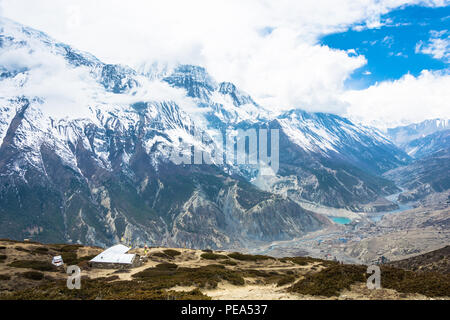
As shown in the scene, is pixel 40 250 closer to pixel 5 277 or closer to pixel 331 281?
pixel 5 277

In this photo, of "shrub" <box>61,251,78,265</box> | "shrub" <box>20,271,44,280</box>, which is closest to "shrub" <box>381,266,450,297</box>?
"shrub" <box>20,271,44,280</box>

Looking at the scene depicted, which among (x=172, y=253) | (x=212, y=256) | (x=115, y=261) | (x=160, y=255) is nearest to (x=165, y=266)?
(x=115, y=261)

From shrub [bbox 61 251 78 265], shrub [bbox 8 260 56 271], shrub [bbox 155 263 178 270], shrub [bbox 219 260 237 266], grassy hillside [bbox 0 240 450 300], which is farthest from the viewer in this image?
shrub [bbox 219 260 237 266]

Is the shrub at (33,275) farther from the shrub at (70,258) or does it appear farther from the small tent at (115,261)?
the small tent at (115,261)

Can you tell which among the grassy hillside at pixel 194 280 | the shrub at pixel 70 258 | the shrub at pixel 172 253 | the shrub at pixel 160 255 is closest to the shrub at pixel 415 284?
the grassy hillside at pixel 194 280

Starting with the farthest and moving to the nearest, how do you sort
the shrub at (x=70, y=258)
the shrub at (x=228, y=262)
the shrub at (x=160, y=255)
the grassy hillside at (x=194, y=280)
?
the shrub at (x=160, y=255), the shrub at (x=228, y=262), the shrub at (x=70, y=258), the grassy hillside at (x=194, y=280)

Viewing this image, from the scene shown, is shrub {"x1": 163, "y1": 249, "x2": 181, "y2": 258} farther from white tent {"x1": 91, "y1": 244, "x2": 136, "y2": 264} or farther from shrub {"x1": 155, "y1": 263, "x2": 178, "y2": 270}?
white tent {"x1": 91, "y1": 244, "x2": 136, "y2": 264}

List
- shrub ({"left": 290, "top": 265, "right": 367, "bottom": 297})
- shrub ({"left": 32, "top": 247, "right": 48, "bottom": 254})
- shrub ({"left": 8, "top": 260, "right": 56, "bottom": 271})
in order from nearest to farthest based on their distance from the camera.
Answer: shrub ({"left": 290, "top": 265, "right": 367, "bottom": 297}) → shrub ({"left": 8, "top": 260, "right": 56, "bottom": 271}) → shrub ({"left": 32, "top": 247, "right": 48, "bottom": 254})
